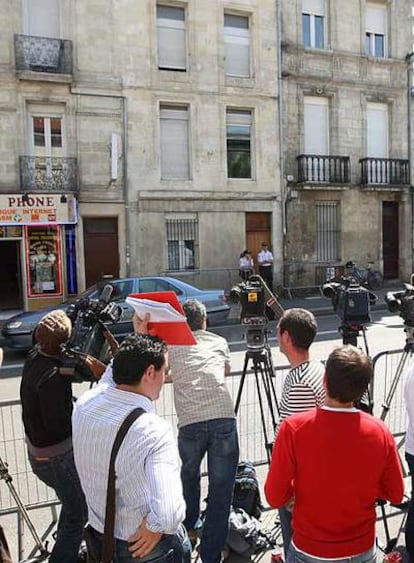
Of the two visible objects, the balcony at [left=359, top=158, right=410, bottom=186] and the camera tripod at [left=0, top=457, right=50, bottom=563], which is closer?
the camera tripod at [left=0, top=457, right=50, bottom=563]

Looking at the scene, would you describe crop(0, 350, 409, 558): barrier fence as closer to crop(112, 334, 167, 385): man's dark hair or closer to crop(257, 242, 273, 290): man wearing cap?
crop(112, 334, 167, 385): man's dark hair

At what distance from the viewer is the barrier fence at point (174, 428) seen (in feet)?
14.3

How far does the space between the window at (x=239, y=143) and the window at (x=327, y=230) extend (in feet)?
10.4

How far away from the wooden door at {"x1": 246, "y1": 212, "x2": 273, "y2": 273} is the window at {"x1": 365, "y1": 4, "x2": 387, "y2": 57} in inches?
310

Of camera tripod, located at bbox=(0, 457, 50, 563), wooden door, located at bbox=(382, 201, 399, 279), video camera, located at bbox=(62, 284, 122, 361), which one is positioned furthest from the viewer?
wooden door, located at bbox=(382, 201, 399, 279)

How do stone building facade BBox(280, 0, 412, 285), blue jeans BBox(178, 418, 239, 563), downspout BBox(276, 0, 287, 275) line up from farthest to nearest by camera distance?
stone building facade BBox(280, 0, 412, 285), downspout BBox(276, 0, 287, 275), blue jeans BBox(178, 418, 239, 563)

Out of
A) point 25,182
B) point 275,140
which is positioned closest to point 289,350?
point 25,182

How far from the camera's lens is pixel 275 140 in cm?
1880

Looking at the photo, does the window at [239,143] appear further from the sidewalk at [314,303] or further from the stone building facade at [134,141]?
the sidewalk at [314,303]

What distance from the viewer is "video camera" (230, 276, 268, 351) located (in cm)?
405

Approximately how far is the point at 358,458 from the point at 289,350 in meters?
0.86

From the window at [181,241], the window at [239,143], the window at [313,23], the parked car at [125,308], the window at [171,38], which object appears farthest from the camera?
the window at [313,23]

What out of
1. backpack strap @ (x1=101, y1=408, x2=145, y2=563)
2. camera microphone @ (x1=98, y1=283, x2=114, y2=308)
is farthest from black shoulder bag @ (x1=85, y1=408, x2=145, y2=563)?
camera microphone @ (x1=98, y1=283, x2=114, y2=308)

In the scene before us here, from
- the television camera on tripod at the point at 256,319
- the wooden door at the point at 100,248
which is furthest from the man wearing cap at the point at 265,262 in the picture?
the television camera on tripod at the point at 256,319
